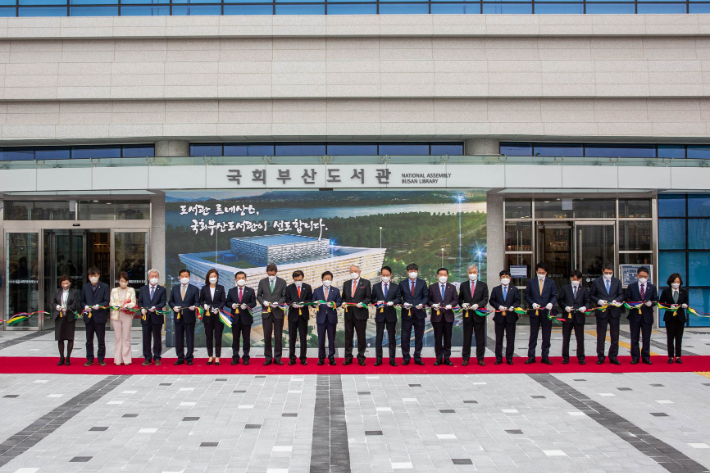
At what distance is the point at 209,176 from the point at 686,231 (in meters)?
13.1

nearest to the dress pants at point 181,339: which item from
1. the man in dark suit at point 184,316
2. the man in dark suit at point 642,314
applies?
the man in dark suit at point 184,316

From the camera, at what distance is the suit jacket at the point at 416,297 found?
35.5 ft

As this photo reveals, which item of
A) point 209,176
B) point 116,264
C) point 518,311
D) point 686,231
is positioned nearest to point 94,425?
point 209,176

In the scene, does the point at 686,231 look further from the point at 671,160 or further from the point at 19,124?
the point at 19,124

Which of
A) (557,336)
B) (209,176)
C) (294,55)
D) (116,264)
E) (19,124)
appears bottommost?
(557,336)

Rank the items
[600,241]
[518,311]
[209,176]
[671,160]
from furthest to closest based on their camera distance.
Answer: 1. [600,241]
2. [671,160]
3. [209,176]
4. [518,311]

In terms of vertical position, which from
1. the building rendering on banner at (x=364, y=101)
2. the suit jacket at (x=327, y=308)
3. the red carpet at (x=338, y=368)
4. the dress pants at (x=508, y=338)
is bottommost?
the red carpet at (x=338, y=368)

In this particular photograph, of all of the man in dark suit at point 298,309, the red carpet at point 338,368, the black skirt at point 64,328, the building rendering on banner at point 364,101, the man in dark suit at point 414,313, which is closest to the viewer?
the red carpet at point 338,368

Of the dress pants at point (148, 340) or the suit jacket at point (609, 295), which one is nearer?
the dress pants at point (148, 340)

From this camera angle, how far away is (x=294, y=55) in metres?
15.4

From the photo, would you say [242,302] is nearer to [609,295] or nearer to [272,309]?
[272,309]

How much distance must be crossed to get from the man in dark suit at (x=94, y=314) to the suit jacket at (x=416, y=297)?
18.8 feet

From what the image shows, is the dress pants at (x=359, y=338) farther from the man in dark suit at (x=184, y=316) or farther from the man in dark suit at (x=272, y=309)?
the man in dark suit at (x=184, y=316)

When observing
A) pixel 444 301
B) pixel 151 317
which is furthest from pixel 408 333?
pixel 151 317
